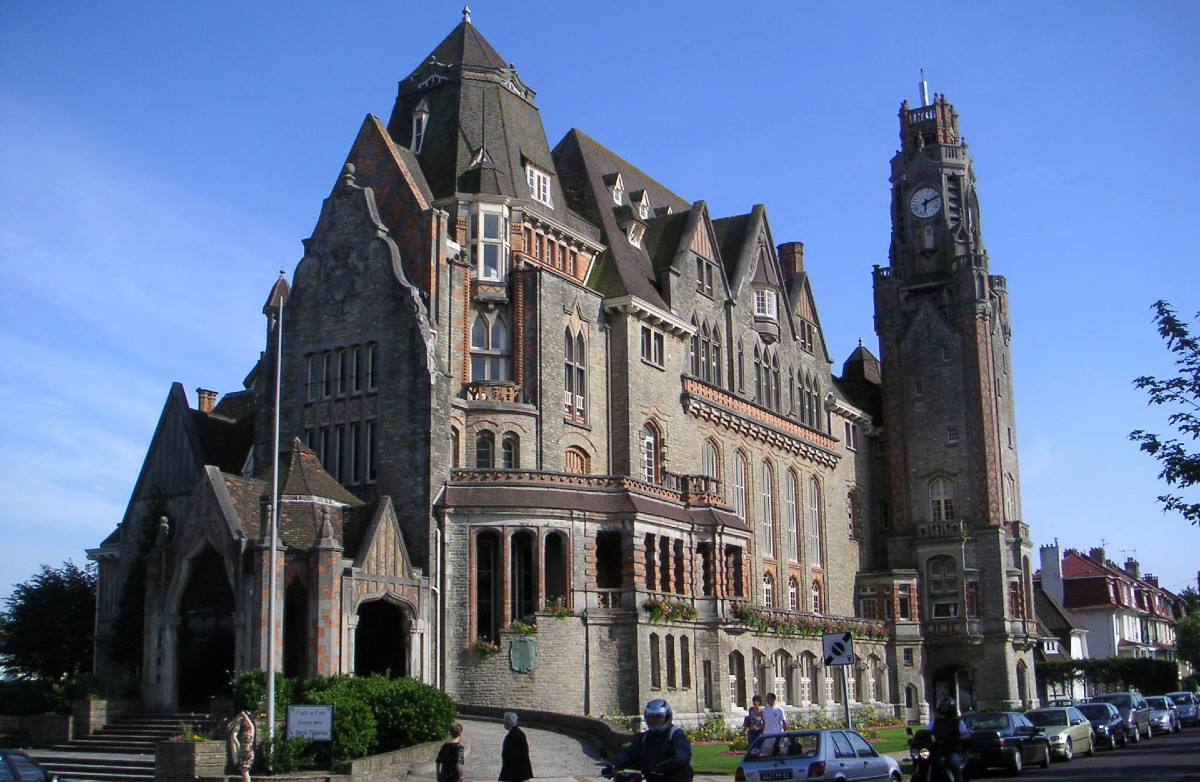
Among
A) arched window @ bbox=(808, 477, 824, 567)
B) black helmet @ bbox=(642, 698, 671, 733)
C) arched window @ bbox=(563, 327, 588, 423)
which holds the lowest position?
black helmet @ bbox=(642, 698, 671, 733)

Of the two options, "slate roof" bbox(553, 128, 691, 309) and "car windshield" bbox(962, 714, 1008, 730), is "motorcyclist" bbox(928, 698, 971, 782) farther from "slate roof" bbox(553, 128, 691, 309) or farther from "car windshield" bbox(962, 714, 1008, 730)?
"slate roof" bbox(553, 128, 691, 309)

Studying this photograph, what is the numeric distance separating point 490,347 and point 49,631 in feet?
62.9

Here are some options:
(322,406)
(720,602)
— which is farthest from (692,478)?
(322,406)

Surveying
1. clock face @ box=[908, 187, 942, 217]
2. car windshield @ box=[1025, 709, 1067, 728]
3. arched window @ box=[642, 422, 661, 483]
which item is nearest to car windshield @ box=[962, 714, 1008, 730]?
car windshield @ box=[1025, 709, 1067, 728]

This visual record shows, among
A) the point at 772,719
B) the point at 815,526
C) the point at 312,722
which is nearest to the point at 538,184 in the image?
the point at 815,526

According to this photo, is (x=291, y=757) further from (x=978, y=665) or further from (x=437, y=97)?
(x=978, y=665)

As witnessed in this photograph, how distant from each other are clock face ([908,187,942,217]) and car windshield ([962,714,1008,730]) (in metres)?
46.9

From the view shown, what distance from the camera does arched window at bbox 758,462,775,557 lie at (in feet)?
197

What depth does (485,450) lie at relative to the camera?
4475cm

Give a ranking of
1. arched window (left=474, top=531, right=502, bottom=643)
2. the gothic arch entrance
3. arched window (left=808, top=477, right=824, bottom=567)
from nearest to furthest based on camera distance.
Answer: the gothic arch entrance → arched window (left=474, top=531, right=502, bottom=643) → arched window (left=808, top=477, right=824, bottom=567)

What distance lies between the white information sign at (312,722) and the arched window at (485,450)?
18505 millimetres

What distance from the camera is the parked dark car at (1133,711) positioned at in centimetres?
4238

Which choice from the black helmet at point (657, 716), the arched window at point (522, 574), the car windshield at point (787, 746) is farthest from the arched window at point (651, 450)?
the black helmet at point (657, 716)

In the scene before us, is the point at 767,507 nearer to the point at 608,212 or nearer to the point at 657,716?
the point at 608,212
